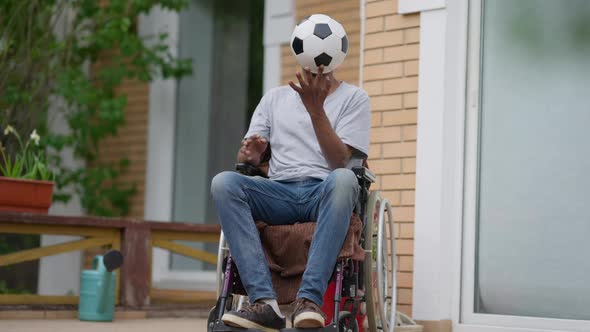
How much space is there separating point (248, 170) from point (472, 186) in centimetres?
113

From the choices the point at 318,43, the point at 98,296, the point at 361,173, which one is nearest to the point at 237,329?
the point at 361,173

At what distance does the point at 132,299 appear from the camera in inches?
213

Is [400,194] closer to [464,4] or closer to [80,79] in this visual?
[464,4]

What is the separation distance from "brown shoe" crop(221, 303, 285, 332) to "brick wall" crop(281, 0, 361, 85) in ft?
9.60

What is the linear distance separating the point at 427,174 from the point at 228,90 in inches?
115

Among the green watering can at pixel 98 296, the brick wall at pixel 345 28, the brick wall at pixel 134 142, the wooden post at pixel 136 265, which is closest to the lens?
the green watering can at pixel 98 296

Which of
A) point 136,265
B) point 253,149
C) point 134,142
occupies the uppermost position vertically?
point 134,142

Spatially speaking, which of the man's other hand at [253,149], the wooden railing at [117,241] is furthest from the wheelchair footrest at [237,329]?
the wooden railing at [117,241]

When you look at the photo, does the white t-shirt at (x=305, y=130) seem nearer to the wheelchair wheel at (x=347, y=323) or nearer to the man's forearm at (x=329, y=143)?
the man's forearm at (x=329, y=143)

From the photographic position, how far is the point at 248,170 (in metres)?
3.58

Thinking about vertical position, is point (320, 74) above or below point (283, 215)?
above

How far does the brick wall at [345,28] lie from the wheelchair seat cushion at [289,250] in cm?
267

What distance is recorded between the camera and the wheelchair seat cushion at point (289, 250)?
3.33m

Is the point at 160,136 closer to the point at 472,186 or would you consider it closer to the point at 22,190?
the point at 22,190
